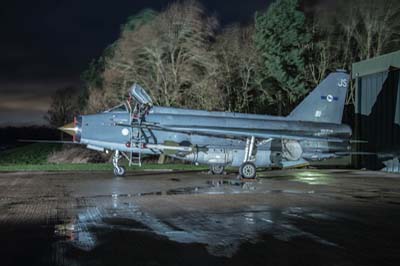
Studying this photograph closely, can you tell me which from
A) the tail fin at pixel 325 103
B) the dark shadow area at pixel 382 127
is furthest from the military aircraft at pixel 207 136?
the dark shadow area at pixel 382 127

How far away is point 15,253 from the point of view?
7.30m

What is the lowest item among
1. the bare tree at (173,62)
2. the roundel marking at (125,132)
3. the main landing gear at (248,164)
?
the main landing gear at (248,164)

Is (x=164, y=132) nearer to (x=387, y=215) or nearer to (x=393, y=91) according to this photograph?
(x=387, y=215)

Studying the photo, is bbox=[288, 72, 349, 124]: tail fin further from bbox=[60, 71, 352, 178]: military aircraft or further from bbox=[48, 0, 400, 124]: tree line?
bbox=[48, 0, 400, 124]: tree line

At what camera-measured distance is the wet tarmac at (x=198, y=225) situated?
7.13 m

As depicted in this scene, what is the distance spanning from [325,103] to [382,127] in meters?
5.93

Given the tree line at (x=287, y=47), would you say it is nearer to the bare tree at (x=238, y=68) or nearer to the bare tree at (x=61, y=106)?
the bare tree at (x=238, y=68)

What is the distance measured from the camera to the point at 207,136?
19.8 meters

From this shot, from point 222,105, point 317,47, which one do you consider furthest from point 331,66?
point 222,105

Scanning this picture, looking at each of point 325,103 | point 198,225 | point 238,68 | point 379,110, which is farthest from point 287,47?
point 198,225

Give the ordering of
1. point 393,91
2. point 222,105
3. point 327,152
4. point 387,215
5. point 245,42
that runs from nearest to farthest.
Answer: point 387,215 < point 327,152 < point 393,91 < point 222,105 < point 245,42

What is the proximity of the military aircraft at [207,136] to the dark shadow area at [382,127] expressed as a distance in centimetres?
492

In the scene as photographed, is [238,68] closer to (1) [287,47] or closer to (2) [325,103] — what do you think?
(1) [287,47]

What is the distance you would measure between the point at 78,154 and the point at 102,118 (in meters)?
17.7
